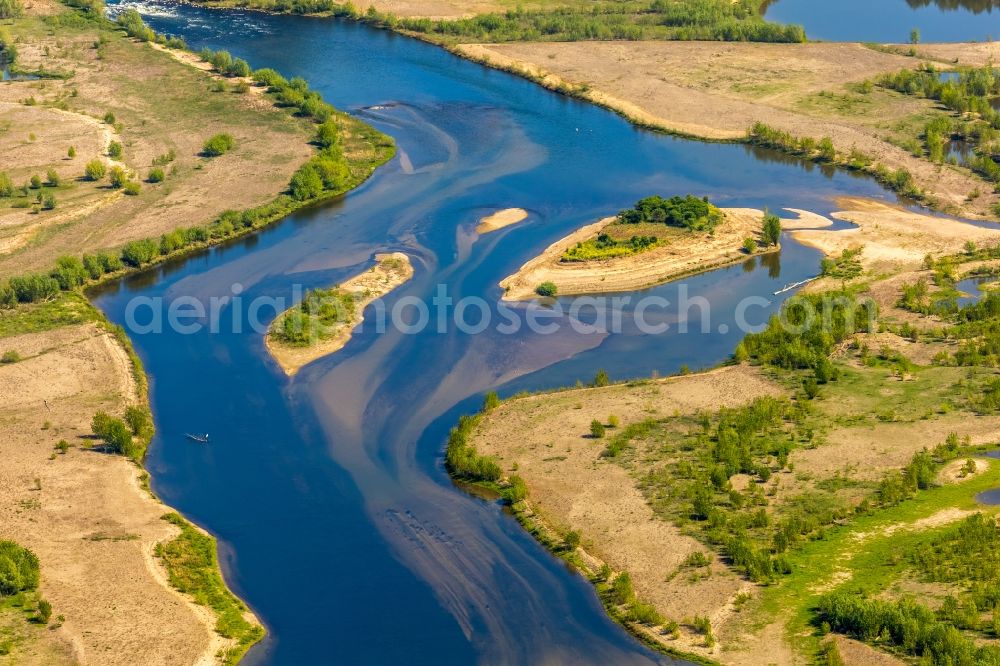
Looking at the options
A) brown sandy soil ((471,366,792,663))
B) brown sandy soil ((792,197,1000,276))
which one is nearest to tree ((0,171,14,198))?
brown sandy soil ((471,366,792,663))

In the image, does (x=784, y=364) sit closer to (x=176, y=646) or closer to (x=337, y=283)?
(x=337, y=283)

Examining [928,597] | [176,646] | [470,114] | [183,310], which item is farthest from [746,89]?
[176,646]

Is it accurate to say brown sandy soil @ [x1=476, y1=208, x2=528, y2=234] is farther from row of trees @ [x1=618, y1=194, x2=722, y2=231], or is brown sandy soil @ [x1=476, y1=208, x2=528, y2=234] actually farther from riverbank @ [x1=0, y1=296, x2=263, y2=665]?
riverbank @ [x1=0, y1=296, x2=263, y2=665]

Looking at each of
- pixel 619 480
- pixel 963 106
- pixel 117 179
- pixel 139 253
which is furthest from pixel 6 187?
pixel 963 106

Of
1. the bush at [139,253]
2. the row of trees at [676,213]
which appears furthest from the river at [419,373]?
the row of trees at [676,213]

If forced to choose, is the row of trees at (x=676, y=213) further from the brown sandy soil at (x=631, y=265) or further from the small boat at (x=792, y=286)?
the small boat at (x=792, y=286)

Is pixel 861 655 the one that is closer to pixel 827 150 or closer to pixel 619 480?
pixel 619 480
